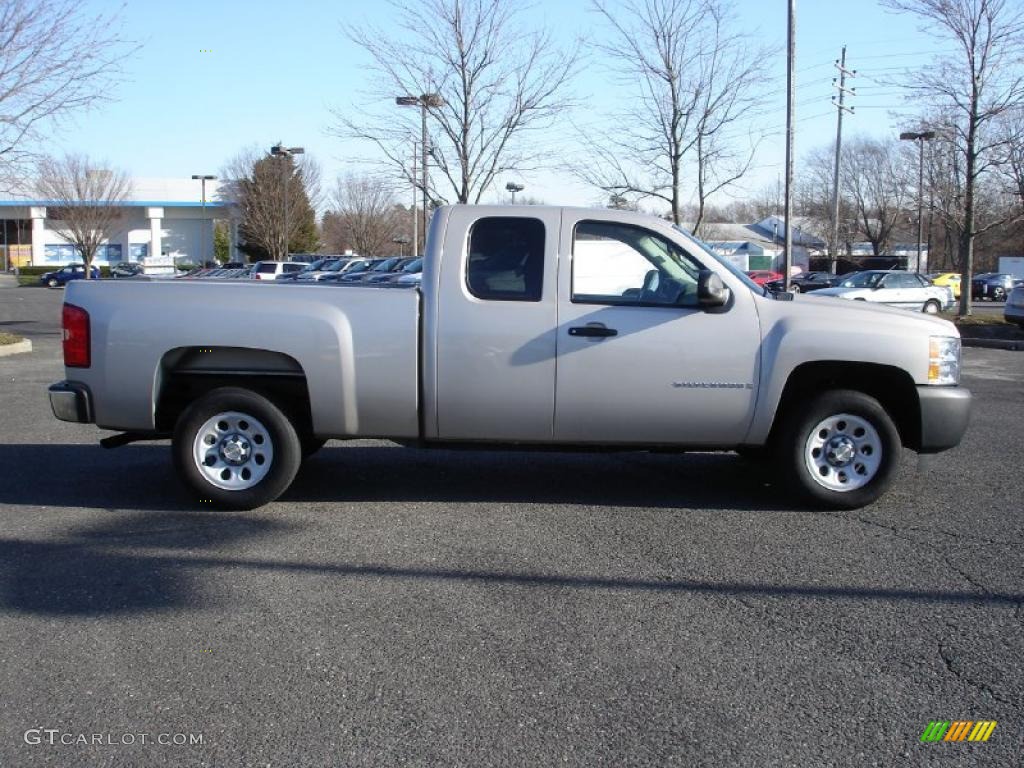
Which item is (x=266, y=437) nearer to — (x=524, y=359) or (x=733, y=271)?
(x=524, y=359)

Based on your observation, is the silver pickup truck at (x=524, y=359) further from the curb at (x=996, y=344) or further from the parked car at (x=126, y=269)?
the parked car at (x=126, y=269)

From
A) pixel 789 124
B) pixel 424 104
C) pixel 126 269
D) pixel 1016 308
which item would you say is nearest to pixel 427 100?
pixel 424 104

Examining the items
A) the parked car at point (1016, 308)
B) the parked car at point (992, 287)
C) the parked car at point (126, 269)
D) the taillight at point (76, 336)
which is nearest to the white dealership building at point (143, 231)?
the parked car at point (126, 269)

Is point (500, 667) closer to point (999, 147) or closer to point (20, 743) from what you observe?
point (20, 743)

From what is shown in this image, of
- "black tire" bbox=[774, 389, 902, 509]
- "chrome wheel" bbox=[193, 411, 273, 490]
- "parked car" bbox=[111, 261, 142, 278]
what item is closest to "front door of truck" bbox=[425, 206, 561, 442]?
"chrome wheel" bbox=[193, 411, 273, 490]

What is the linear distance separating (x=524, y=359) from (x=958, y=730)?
347 centimetres

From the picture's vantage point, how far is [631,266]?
660 cm

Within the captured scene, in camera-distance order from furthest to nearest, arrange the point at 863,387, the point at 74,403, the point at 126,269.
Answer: the point at 126,269 < the point at 863,387 < the point at 74,403

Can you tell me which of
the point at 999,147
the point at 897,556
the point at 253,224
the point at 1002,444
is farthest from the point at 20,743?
the point at 253,224

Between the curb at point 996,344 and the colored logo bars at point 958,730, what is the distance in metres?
20.0

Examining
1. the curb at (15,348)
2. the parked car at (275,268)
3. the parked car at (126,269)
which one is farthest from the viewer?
the parked car at (126,269)

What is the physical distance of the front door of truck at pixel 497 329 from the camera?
6.38 m

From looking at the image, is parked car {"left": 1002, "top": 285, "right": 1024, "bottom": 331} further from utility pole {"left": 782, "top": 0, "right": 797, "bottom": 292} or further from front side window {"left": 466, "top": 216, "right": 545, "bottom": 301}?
front side window {"left": 466, "top": 216, "right": 545, "bottom": 301}

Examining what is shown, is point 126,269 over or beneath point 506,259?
over
